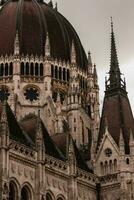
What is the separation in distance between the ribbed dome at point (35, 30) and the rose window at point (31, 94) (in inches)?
155

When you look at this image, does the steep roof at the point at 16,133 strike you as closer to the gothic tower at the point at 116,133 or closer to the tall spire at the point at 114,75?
the gothic tower at the point at 116,133

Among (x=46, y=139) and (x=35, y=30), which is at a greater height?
(x=35, y=30)

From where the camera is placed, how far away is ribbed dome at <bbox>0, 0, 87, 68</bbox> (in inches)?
2557

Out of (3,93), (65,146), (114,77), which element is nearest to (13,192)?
(65,146)

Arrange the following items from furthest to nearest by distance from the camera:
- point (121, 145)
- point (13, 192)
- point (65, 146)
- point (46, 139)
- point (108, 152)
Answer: point (108, 152) < point (65, 146) < point (121, 145) < point (46, 139) < point (13, 192)

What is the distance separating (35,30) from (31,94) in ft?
24.7

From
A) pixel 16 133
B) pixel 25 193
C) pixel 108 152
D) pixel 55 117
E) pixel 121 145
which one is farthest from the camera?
pixel 55 117

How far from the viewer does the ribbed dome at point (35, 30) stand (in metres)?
64.9

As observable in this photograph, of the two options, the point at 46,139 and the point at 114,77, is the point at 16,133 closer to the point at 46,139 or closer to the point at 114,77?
the point at 46,139

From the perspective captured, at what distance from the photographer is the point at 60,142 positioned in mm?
51844

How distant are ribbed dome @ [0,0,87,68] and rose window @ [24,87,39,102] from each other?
12.9ft

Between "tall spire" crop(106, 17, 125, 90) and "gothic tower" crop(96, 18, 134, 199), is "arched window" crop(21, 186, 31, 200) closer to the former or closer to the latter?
"gothic tower" crop(96, 18, 134, 199)

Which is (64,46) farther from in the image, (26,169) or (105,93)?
(26,169)

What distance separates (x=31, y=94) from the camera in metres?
63.2
